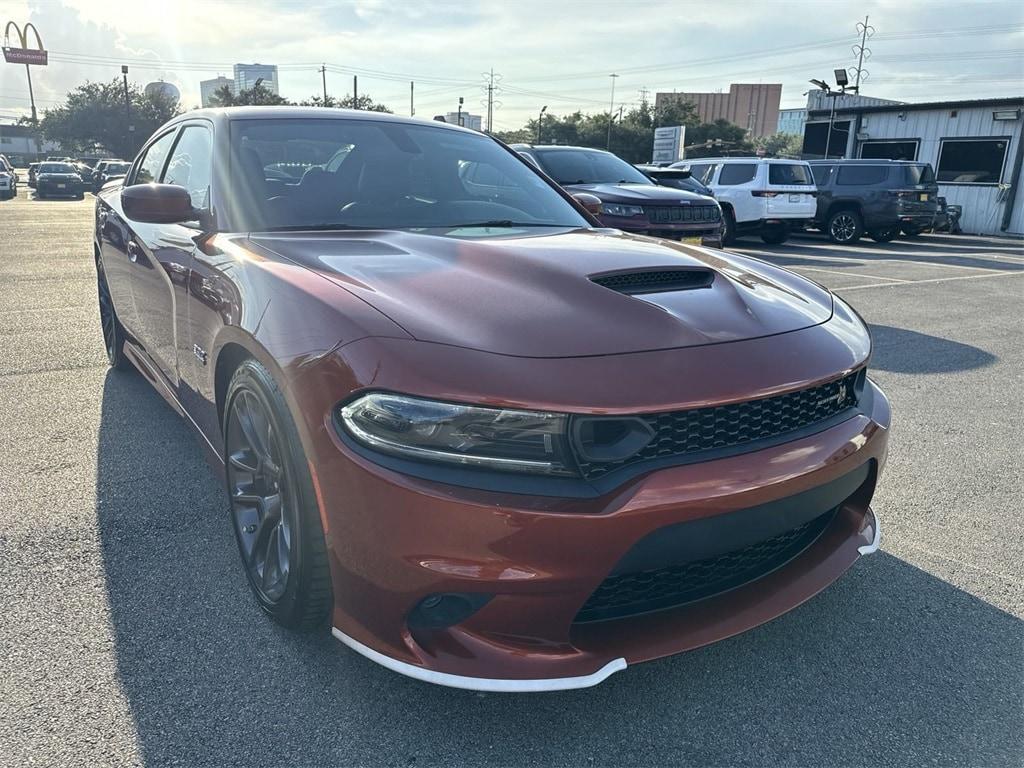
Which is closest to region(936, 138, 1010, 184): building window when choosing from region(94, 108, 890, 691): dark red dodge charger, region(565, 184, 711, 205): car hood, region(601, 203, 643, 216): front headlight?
region(565, 184, 711, 205): car hood

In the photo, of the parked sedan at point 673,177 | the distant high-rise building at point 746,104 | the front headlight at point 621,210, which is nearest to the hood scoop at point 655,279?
the front headlight at point 621,210

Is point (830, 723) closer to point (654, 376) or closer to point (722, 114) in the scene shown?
point (654, 376)

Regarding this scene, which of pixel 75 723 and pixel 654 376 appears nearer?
pixel 654 376

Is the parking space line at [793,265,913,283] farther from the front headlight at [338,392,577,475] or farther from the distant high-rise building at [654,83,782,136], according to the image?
the distant high-rise building at [654,83,782,136]

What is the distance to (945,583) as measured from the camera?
253cm

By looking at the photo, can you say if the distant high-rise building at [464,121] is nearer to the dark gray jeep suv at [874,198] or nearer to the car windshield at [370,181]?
the car windshield at [370,181]

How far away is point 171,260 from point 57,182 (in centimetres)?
3192

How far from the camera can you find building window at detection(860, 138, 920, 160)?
24.1 metres

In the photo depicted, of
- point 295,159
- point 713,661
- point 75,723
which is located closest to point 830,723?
point 713,661

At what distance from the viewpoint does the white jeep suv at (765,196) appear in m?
14.5

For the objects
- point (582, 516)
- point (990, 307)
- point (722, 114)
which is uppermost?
point (722, 114)

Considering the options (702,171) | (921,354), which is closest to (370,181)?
(921,354)

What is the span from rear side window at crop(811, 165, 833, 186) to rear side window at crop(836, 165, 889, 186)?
30 cm

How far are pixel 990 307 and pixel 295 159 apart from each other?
26.6 ft
